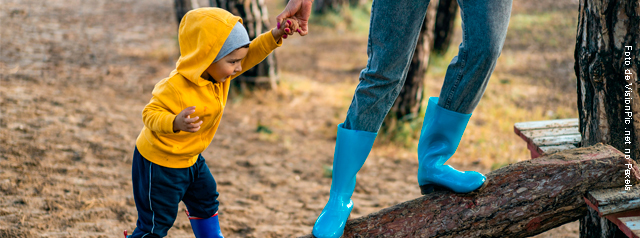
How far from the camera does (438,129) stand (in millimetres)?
2158

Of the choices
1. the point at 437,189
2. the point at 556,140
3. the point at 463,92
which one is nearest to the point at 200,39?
the point at 463,92

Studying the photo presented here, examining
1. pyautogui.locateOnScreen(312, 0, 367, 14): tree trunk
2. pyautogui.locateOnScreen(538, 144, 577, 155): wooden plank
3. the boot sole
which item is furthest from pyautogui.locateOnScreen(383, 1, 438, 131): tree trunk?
pyautogui.locateOnScreen(312, 0, 367, 14): tree trunk

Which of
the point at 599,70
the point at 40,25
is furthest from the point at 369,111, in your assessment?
the point at 40,25

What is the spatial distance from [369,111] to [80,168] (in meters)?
2.46

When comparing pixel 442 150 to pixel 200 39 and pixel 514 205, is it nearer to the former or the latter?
pixel 514 205

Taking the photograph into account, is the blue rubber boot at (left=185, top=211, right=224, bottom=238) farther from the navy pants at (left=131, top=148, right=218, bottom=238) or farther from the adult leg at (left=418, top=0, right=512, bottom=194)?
the adult leg at (left=418, top=0, right=512, bottom=194)

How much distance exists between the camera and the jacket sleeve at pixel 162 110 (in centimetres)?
→ 183

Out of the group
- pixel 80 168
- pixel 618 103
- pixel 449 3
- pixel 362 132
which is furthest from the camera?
pixel 449 3

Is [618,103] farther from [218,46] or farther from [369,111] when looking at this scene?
[218,46]

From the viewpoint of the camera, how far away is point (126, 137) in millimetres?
4277

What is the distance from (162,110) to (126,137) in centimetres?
259

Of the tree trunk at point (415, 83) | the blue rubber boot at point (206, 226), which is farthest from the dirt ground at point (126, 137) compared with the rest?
the blue rubber boot at point (206, 226)

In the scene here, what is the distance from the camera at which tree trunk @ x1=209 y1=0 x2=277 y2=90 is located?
5.34 meters

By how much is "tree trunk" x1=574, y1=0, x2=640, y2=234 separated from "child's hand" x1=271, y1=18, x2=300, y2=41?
1.36 meters
